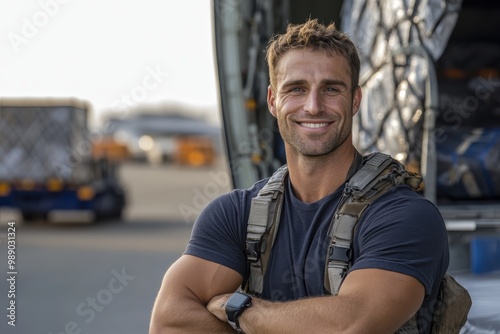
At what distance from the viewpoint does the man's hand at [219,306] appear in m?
2.58

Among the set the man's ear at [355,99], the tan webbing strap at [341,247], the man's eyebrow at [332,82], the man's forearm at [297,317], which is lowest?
the man's forearm at [297,317]

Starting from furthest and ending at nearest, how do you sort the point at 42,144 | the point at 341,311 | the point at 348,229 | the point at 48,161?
the point at 42,144, the point at 48,161, the point at 348,229, the point at 341,311

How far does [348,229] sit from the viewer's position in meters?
2.46

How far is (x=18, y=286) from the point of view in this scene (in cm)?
774

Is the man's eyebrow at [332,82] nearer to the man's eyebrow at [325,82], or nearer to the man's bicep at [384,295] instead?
the man's eyebrow at [325,82]

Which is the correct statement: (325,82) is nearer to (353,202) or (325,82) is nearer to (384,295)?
(353,202)

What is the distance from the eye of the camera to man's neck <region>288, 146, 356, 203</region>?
2.65 meters

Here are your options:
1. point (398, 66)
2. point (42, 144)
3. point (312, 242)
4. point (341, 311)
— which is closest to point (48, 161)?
point (42, 144)

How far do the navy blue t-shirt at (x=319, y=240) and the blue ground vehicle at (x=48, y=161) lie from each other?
32.3ft

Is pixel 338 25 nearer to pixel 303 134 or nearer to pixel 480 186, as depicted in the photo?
pixel 480 186

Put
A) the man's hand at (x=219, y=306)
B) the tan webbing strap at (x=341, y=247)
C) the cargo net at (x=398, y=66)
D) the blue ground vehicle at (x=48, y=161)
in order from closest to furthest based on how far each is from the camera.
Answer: the tan webbing strap at (x=341, y=247), the man's hand at (x=219, y=306), the cargo net at (x=398, y=66), the blue ground vehicle at (x=48, y=161)

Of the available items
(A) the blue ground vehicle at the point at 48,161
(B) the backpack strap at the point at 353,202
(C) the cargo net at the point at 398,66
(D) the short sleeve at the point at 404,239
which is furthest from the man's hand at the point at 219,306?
(A) the blue ground vehicle at the point at 48,161

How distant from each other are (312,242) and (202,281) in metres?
0.37

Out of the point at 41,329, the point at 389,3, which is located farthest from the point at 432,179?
the point at 41,329
